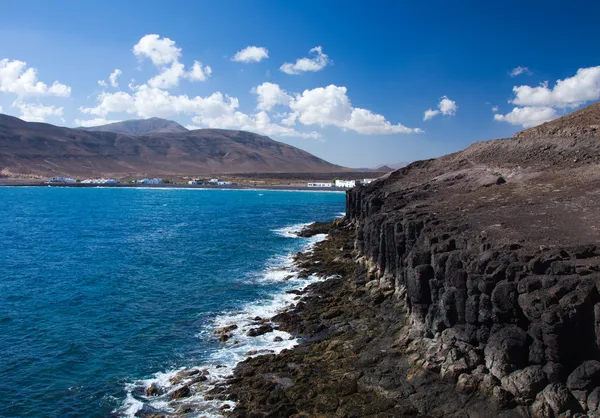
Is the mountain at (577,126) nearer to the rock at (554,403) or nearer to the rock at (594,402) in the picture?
the rock at (554,403)

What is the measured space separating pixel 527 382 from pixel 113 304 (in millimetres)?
27877

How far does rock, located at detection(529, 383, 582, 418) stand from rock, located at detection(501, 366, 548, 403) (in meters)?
0.22

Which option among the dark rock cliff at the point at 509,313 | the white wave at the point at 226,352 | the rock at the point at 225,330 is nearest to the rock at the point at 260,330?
the white wave at the point at 226,352

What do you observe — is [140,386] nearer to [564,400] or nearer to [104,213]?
[564,400]

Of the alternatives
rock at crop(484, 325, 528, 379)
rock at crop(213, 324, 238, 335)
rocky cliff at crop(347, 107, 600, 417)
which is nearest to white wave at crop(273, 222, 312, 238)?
rocky cliff at crop(347, 107, 600, 417)

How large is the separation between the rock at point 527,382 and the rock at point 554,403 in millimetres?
224

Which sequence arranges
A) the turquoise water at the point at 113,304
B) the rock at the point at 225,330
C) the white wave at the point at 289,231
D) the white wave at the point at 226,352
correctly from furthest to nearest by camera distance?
1. the white wave at the point at 289,231
2. the rock at the point at 225,330
3. the turquoise water at the point at 113,304
4. the white wave at the point at 226,352

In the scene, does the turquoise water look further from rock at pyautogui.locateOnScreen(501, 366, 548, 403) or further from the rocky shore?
rock at pyautogui.locateOnScreen(501, 366, 548, 403)

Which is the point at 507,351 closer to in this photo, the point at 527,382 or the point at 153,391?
the point at 527,382

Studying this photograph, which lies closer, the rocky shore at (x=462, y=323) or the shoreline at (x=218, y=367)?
the rocky shore at (x=462, y=323)

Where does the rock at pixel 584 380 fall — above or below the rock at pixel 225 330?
above

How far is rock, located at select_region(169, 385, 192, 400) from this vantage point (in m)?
19.8

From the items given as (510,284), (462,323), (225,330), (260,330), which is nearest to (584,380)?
(510,284)

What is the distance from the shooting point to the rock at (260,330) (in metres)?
26.7
